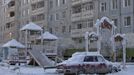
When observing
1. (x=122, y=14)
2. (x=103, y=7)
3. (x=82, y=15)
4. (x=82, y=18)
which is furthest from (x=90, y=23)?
(x=122, y=14)

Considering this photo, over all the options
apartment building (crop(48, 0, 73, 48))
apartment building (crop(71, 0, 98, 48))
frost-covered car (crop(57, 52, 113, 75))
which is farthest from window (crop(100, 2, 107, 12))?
frost-covered car (crop(57, 52, 113, 75))

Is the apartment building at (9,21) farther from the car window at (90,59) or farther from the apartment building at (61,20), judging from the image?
the car window at (90,59)

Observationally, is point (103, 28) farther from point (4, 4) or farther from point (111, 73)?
point (4, 4)

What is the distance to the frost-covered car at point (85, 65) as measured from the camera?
2593cm

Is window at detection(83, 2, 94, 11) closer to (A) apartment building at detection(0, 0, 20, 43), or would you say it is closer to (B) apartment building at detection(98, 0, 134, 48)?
(B) apartment building at detection(98, 0, 134, 48)

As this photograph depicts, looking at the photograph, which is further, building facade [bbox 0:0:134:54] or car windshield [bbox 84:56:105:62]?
building facade [bbox 0:0:134:54]

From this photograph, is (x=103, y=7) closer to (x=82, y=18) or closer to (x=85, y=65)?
(x=82, y=18)

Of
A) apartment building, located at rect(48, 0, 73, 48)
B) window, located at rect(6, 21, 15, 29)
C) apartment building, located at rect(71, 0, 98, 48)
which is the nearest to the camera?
apartment building, located at rect(71, 0, 98, 48)

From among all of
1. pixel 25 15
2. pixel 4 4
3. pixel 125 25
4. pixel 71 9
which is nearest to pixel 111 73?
pixel 125 25

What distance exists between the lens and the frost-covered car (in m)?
25.9

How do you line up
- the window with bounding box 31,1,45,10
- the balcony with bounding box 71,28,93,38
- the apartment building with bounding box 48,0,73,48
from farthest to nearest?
the window with bounding box 31,1,45,10 → the apartment building with bounding box 48,0,73,48 → the balcony with bounding box 71,28,93,38

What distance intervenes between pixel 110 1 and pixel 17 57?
1859 centimetres

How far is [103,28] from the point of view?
4103 cm

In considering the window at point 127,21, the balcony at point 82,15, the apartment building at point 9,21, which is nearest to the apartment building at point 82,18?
the balcony at point 82,15
